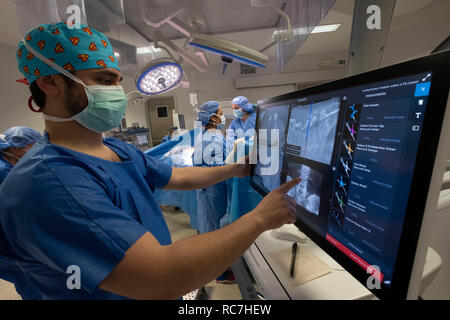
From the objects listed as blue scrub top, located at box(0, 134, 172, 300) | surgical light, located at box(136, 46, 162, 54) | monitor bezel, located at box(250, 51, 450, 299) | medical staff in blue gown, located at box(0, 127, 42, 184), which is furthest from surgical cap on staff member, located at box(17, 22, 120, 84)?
medical staff in blue gown, located at box(0, 127, 42, 184)

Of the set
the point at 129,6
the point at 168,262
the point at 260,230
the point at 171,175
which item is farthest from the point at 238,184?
the point at 129,6

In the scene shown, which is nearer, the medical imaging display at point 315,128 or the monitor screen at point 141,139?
the medical imaging display at point 315,128

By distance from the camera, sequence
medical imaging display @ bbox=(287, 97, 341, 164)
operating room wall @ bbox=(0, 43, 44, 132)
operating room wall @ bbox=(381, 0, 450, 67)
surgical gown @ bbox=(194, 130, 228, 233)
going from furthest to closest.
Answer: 1. operating room wall @ bbox=(0, 43, 44, 132)
2. operating room wall @ bbox=(381, 0, 450, 67)
3. surgical gown @ bbox=(194, 130, 228, 233)
4. medical imaging display @ bbox=(287, 97, 341, 164)

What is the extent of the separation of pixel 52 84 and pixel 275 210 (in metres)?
0.85

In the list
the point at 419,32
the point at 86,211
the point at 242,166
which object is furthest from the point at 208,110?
the point at 419,32

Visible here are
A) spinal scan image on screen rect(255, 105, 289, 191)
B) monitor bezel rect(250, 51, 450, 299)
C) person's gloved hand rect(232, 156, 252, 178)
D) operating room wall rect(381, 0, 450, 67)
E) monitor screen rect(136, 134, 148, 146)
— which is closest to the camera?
monitor bezel rect(250, 51, 450, 299)

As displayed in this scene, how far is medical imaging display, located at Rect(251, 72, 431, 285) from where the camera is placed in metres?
0.36

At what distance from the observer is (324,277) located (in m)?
0.66

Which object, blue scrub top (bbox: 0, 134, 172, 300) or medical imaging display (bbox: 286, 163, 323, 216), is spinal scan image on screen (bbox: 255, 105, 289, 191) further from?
blue scrub top (bbox: 0, 134, 172, 300)

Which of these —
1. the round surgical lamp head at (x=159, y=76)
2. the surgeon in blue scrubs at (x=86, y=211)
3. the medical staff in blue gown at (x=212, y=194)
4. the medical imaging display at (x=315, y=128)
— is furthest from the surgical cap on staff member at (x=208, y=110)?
the medical imaging display at (x=315, y=128)

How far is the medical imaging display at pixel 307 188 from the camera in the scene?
0.59m

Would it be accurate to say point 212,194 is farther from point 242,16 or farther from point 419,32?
point 419,32

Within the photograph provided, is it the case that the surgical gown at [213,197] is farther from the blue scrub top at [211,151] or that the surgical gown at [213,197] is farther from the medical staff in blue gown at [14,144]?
the medical staff in blue gown at [14,144]

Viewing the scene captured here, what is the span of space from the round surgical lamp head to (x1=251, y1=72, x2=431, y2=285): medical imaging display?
33.1 inches
